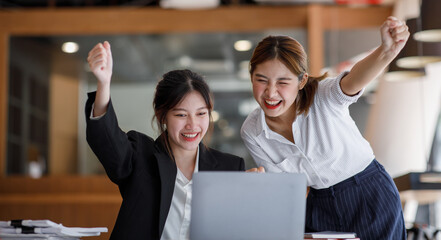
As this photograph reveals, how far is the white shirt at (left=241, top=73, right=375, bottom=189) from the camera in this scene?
199cm

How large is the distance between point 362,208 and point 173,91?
726mm

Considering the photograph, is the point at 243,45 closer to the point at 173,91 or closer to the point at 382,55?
the point at 173,91

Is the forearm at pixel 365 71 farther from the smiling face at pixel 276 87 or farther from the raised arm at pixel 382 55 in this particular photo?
the smiling face at pixel 276 87

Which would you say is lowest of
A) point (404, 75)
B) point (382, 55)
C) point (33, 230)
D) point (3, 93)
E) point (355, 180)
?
point (33, 230)

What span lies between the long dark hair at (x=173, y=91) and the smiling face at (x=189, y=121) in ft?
0.05

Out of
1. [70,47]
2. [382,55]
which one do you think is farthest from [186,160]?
[70,47]

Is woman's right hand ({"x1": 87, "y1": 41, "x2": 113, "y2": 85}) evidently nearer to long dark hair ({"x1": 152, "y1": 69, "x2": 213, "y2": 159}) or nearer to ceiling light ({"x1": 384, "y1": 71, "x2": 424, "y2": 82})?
long dark hair ({"x1": 152, "y1": 69, "x2": 213, "y2": 159})

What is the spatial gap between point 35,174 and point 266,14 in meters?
2.87

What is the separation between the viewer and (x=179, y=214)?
6.10 ft

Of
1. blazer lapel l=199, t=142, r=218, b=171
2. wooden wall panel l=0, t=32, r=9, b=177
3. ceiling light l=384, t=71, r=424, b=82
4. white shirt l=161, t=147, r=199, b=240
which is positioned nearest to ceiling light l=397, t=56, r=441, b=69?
ceiling light l=384, t=71, r=424, b=82

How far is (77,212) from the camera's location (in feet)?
19.1

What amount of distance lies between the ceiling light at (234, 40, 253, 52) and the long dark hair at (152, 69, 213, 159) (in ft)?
14.0

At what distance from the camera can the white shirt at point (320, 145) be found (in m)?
1.99

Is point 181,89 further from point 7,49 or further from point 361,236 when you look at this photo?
point 7,49
